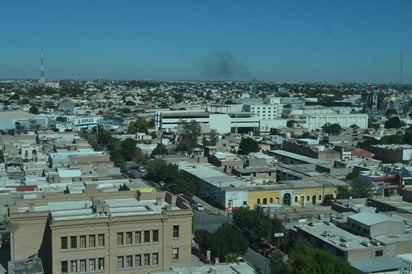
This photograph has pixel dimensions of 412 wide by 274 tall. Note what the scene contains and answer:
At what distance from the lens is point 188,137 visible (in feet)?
144

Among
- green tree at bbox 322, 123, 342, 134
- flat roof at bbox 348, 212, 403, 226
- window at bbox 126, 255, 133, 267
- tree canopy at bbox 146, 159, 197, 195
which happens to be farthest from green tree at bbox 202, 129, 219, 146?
window at bbox 126, 255, 133, 267

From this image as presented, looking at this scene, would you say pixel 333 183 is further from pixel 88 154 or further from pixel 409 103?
pixel 409 103

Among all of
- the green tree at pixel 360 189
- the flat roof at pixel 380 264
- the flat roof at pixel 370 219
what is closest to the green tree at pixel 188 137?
the green tree at pixel 360 189

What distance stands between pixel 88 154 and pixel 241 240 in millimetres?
15552

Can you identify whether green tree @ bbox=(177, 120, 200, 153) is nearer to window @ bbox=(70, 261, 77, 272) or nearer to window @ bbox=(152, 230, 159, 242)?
window @ bbox=(152, 230, 159, 242)

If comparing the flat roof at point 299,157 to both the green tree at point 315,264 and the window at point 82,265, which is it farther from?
the window at point 82,265

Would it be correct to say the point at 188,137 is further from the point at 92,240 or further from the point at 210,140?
the point at 92,240

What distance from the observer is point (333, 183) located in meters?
28.4

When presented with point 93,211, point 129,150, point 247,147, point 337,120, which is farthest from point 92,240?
point 337,120

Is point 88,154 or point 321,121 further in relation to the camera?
point 321,121

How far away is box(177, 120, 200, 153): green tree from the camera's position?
1672 inches

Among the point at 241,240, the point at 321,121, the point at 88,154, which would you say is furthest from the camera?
the point at 321,121

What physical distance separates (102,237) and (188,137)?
29.6 metres


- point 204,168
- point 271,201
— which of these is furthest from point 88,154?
point 271,201
